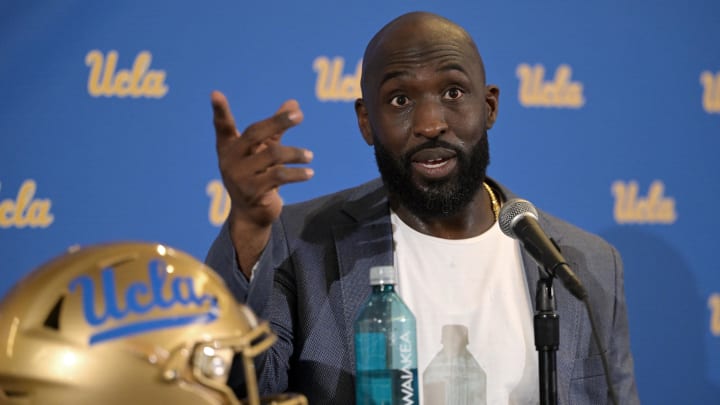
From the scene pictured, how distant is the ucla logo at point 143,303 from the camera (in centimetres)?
94

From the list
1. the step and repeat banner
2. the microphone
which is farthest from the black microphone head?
the step and repeat banner

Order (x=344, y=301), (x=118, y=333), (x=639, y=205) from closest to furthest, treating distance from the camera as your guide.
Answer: (x=118, y=333)
(x=344, y=301)
(x=639, y=205)

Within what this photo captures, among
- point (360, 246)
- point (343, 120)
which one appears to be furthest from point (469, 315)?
point (343, 120)

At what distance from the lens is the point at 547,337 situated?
146 cm

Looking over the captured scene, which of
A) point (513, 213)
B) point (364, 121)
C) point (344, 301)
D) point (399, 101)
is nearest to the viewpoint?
point (513, 213)

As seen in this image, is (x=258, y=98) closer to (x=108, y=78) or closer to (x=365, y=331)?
(x=108, y=78)

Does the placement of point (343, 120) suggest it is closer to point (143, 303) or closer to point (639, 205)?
point (639, 205)

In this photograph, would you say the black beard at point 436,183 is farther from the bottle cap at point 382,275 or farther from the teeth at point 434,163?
the bottle cap at point 382,275

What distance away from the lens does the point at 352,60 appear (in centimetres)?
274

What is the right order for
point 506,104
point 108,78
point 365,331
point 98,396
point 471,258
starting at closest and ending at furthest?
point 98,396 < point 365,331 < point 471,258 < point 108,78 < point 506,104

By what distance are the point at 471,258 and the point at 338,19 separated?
99 centimetres

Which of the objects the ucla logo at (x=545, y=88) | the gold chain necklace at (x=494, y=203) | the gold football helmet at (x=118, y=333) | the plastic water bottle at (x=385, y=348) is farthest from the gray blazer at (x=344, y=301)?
the gold football helmet at (x=118, y=333)

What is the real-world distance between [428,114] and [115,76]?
3.60ft

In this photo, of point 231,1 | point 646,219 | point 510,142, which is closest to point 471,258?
point 510,142
